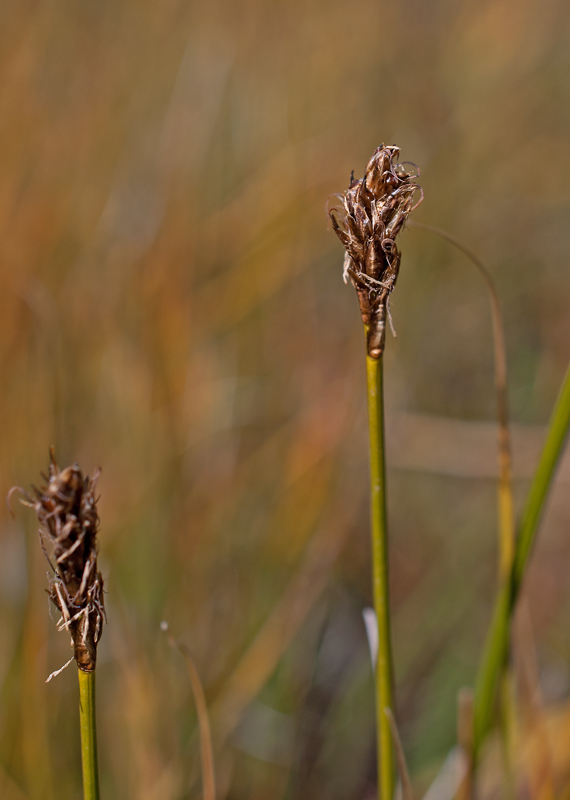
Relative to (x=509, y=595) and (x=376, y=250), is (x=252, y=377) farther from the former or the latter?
(x=376, y=250)

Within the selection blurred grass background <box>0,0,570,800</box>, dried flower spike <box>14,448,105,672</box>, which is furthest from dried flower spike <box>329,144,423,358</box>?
blurred grass background <box>0,0,570,800</box>

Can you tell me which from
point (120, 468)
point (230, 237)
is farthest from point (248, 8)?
point (120, 468)

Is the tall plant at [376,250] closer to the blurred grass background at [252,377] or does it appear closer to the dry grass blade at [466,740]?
the dry grass blade at [466,740]

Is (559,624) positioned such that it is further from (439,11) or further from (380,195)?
(439,11)

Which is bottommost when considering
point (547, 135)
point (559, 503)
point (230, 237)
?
point (559, 503)

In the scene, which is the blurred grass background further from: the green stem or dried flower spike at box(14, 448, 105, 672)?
dried flower spike at box(14, 448, 105, 672)
